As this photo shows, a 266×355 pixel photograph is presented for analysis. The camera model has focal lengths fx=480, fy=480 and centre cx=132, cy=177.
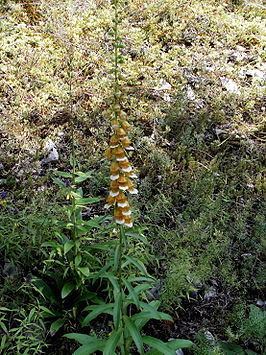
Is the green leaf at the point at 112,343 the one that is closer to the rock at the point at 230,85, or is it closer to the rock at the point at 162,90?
the rock at the point at 162,90

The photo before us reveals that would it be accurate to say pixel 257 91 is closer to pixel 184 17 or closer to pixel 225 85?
pixel 225 85

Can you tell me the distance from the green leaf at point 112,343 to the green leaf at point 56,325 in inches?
21.9

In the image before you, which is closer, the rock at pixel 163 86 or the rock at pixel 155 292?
the rock at pixel 155 292

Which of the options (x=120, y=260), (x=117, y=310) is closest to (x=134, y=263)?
(x=120, y=260)

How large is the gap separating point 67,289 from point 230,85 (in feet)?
9.91

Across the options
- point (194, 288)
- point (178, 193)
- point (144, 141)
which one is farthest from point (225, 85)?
point (194, 288)

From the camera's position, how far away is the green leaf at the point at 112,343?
2.44 meters

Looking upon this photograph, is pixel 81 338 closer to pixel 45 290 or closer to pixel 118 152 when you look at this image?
pixel 45 290

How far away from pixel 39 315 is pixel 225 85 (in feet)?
10.8

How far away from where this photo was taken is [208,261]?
3.40 m

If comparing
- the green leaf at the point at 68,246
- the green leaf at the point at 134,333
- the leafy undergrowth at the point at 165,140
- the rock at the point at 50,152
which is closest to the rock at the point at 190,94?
the leafy undergrowth at the point at 165,140

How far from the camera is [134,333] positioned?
248 centimetres

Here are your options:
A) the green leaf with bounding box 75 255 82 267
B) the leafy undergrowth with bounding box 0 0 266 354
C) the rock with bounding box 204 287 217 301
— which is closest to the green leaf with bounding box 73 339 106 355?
the leafy undergrowth with bounding box 0 0 266 354

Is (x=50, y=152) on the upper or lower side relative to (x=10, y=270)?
upper
